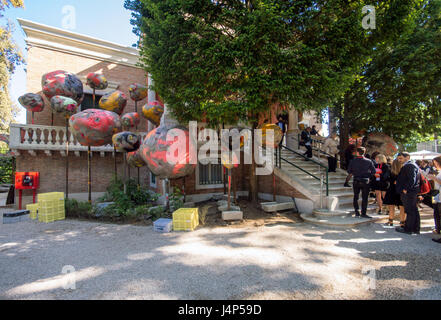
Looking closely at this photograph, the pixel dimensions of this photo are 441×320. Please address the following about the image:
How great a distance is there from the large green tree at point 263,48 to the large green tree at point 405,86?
7.76 feet

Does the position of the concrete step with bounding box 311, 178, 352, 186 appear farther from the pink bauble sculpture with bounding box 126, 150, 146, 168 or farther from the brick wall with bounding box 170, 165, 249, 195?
the pink bauble sculpture with bounding box 126, 150, 146, 168

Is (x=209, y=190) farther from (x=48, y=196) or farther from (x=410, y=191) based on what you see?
(x=410, y=191)

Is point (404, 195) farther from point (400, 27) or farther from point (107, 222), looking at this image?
point (107, 222)

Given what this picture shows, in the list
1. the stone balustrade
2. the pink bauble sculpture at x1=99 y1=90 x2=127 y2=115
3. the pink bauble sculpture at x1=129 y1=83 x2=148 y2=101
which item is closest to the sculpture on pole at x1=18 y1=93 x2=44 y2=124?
the stone balustrade

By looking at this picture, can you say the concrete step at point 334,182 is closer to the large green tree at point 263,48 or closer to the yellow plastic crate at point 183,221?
the large green tree at point 263,48

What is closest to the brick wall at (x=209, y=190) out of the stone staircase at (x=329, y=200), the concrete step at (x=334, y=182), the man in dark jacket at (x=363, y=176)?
the stone staircase at (x=329, y=200)

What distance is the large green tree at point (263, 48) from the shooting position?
5.46 meters

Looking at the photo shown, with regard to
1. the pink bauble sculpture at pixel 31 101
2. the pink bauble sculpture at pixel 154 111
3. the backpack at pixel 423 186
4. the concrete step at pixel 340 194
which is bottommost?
the concrete step at pixel 340 194

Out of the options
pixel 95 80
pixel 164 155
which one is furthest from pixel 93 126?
pixel 95 80

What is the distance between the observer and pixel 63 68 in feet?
36.3

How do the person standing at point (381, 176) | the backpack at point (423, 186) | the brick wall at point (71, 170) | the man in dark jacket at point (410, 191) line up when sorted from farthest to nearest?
the brick wall at point (71, 170) < the person standing at point (381, 176) < the backpack at point (423, 186) < the man in dark jacket at point (410, 191)

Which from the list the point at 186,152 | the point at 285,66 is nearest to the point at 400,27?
the point at 285,66

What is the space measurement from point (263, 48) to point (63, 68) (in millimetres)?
11035

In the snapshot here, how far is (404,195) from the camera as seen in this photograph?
193 inches
